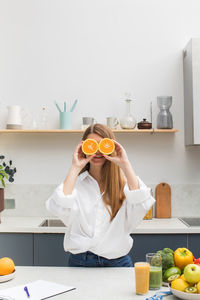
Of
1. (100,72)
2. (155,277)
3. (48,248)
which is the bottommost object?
(48,248)

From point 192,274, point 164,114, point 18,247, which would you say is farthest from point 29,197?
point 192,274

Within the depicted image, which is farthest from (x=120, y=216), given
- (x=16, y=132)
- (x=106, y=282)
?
(x=16, y=132)

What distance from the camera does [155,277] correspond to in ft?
4.96

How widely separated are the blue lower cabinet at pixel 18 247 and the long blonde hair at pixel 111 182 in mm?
1112

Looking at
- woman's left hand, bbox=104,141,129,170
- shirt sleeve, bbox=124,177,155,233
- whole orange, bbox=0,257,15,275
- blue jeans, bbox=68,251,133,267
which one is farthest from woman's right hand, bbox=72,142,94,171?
whole orange, bbox=0,257,15,275

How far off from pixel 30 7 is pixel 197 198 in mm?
2348

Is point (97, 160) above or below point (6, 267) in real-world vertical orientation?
above

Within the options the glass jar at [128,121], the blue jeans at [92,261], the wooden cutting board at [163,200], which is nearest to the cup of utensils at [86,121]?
the glass jar at [128,121]

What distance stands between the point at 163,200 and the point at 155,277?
6.27 ft

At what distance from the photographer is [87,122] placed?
3322 millimetres

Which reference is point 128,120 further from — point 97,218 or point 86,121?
point 97,218

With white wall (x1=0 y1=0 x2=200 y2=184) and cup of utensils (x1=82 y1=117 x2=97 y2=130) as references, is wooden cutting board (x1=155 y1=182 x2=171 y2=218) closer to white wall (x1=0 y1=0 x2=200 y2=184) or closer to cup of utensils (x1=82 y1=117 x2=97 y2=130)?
white wall (x1=0 y1=0 x2=200 y2=184)

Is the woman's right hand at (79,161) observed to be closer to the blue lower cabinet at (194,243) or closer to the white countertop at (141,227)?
the white countertop at (141,227)

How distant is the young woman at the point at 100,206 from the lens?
1.90 metres
